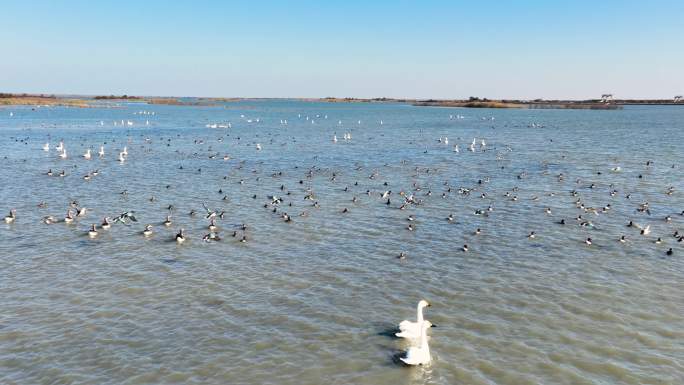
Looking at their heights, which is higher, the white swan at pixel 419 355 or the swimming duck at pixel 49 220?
the swimming duck at pixel 49 220

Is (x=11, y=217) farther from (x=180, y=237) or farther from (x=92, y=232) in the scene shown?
(x=180, y=237)

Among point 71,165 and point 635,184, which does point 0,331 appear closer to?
point 71,165

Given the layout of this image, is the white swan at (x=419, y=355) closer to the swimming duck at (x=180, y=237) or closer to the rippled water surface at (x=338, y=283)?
the rippled water surface at (x=338, y=283)

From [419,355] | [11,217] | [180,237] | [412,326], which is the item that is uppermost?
[11,217]

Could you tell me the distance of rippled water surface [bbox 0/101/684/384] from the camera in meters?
14.5

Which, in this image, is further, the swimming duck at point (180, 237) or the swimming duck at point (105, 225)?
the swimming duck at point (105, 225)

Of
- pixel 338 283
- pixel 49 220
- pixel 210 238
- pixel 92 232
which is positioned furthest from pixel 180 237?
pixel 338 283

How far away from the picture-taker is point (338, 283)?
66.1ft

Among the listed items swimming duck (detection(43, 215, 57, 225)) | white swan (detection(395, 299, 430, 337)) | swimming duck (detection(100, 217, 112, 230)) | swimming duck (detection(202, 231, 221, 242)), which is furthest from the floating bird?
white swan (detection(395, 299, 430, 337))

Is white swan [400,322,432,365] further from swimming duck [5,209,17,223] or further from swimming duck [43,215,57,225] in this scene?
swimming duck [5,209,17,223]

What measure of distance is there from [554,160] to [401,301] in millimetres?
41507

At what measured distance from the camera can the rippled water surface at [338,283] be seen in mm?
14531

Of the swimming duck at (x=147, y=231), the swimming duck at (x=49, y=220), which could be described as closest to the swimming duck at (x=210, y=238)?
the swimming duck at (x=147, y=231)

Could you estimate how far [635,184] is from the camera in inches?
1599
